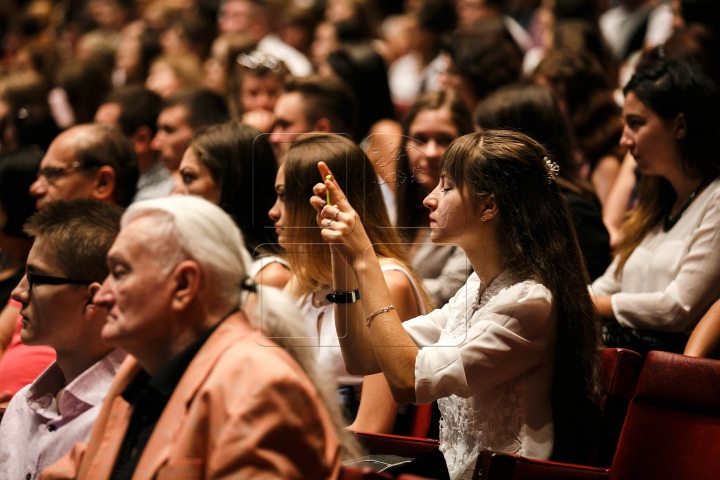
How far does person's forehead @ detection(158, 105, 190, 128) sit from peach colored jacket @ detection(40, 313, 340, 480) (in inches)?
119

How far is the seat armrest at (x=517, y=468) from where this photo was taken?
79.7 inches

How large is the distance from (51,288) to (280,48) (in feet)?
14.6

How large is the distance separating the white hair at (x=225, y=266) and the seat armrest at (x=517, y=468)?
0.32 metres

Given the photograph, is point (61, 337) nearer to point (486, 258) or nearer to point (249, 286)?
point (249, 286)

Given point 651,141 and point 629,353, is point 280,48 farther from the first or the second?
point 629,353

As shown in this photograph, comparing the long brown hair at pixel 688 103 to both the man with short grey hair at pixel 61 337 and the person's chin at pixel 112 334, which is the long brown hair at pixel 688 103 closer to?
the man with short grey hair at pixel 61 337

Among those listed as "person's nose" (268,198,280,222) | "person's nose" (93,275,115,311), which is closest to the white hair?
"person's nose" (93,275,115,311)

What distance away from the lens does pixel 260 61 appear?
526 cm

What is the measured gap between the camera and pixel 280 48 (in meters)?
6.61

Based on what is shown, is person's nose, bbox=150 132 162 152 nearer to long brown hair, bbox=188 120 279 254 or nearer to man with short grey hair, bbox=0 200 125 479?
long brown hair, bbox=188 120 279 254

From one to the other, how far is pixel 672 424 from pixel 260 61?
11.8ft

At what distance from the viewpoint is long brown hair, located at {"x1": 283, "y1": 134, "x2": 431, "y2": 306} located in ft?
7.56

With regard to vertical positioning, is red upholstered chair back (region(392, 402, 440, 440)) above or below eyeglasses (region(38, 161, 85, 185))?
below

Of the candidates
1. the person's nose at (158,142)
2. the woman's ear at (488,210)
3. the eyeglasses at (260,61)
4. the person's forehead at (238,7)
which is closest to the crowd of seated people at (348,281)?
the woman's ear at (488,210)
